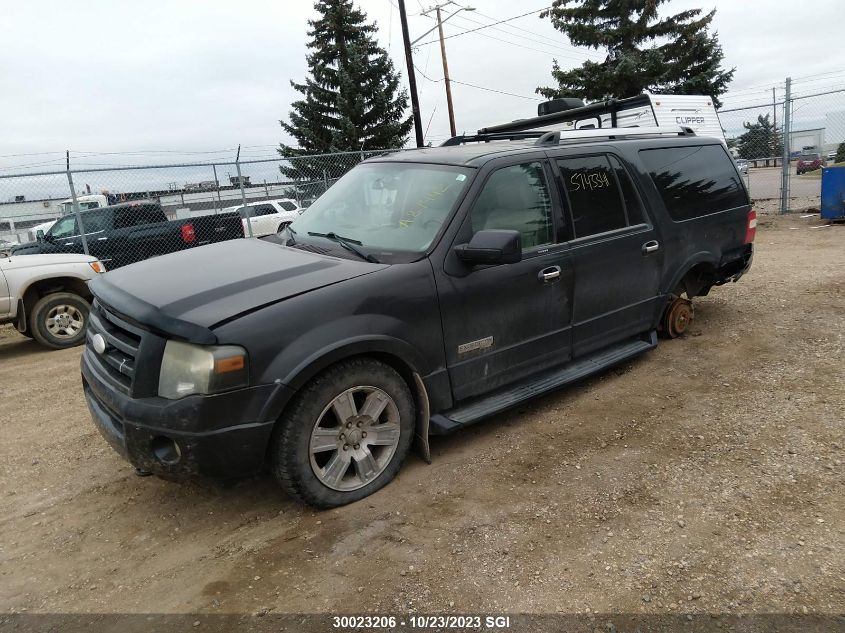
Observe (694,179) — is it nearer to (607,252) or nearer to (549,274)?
(607,252)

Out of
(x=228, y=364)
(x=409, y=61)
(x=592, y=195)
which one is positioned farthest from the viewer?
(x=409, y=61)

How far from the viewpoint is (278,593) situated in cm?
247

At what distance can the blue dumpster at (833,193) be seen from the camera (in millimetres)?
11609

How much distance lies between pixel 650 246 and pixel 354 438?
2788mm

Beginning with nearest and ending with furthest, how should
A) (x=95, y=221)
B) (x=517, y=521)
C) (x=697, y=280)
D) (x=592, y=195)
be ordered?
(x=517, y=521) → (x=592, y=195) → (x=697, y=280) → (x=95, y=221)

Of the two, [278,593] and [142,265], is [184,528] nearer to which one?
[278,593]

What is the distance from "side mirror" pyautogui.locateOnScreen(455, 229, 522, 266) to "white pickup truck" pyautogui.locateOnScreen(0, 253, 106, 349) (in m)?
5.90

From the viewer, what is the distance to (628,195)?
442 cm

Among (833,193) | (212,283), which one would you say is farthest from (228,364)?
(833,193)

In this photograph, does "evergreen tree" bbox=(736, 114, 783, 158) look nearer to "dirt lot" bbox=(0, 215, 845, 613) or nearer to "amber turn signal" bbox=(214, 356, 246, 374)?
"dirt lot" bbox=(0, 215, 845, 613)

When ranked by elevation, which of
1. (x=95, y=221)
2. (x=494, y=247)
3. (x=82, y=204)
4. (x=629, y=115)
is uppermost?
(x=629, y=115)

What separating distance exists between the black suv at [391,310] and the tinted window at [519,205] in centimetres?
1

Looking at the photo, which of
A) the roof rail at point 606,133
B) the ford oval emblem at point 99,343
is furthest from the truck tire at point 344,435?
the roof rail at point 606,133

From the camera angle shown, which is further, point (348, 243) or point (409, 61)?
point (409, 61)
